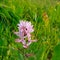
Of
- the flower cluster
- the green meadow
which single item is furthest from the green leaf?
the green meadow

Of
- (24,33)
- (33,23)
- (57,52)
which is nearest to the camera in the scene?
(24,33)

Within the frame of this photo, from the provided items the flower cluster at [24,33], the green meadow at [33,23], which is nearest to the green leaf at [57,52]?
the flower cluster at [24,33]

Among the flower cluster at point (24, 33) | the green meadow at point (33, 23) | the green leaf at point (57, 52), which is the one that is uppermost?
the flower cluster at point (24, 33)

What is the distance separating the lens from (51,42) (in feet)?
11.7

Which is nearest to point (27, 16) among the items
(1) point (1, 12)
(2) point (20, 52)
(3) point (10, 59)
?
(1) point (1, 12)

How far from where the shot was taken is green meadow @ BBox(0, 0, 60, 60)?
3.19 meters

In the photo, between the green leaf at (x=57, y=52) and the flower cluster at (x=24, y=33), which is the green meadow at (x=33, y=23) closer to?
the green leaf at (x=57, y=52)

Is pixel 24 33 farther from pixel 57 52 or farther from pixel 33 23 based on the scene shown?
pixel 33 23

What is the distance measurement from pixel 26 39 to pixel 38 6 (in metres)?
2.66

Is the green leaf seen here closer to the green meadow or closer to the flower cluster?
the flower cluster

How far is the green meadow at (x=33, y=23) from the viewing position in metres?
3.19

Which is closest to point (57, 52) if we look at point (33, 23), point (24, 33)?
point (24, 33)

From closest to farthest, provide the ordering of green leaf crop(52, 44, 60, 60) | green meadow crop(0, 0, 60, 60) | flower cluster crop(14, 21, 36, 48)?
flower cluster crop(14, 21, 36, 48) → green leaf crop(52, 44, 60, 60) → green meadow crop(0, 0, 60, 60)

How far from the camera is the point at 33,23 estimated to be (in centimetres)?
385
